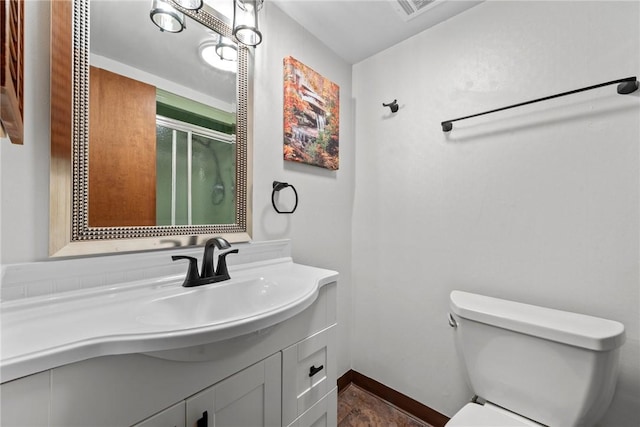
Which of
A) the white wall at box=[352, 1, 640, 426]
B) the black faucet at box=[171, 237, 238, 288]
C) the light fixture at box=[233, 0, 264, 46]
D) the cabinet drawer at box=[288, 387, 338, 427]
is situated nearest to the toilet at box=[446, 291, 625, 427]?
the white wall at box=[352, 1, 640, 426]

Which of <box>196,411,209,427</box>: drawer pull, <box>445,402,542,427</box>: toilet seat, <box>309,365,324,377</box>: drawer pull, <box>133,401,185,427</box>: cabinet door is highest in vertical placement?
<box>133,401,185,427</box>: cabinet door

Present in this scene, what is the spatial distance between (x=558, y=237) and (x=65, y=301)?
1790 mm

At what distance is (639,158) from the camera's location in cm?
96

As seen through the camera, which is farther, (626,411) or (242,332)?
(626,411)

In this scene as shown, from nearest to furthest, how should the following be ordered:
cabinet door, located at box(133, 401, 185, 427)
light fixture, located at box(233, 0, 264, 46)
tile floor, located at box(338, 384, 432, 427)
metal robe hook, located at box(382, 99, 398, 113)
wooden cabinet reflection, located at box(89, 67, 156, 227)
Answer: cabinet door, located at box(133, 401, 185, 427)
wooden cabinet reflection, located at box(89, 67, 156, 227)
light fixture, located at box(233, 0, 264, 46)
tile floor, located at box(338, 384, 432, 427)
metal robe hook, located at box(382, 99, 398, 113)

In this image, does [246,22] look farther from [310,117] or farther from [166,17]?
[310,117]

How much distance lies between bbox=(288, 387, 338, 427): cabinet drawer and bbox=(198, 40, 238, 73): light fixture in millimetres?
1445

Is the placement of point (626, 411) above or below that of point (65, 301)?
below

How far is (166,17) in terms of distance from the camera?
38.9 inches

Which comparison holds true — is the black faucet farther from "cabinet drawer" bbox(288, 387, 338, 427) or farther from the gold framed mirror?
"cabinet drawer" bbox(288, 387, 338, 427)

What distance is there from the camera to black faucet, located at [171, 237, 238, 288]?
0.91 m

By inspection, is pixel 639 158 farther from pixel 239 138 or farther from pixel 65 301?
pixel 65 301

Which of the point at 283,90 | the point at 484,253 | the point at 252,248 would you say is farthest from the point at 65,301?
the point at 484,253

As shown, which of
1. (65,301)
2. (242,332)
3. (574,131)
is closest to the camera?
(242,332)
